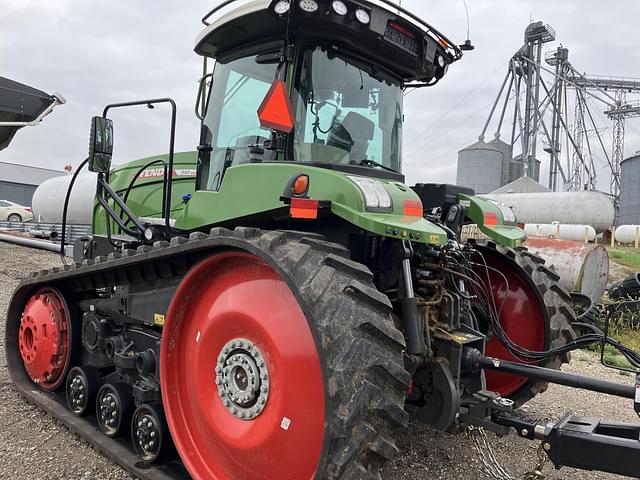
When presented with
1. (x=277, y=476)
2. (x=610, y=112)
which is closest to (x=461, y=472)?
(x=277, y=476)

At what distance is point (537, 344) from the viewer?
14.0 ft

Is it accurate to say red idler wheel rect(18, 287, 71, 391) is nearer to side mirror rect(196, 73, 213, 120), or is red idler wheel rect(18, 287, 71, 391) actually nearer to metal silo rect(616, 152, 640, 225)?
side mirror rect(196, 73, 213, 120)

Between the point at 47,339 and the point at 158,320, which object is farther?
the point at 47,339

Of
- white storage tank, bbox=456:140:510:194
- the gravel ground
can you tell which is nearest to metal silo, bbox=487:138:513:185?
white storage tank, bbox=456:140:510:194

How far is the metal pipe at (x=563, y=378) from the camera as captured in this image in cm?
283

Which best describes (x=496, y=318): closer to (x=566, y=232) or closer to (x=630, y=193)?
(x=566, y=232)

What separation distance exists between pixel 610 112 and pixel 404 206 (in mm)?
65916

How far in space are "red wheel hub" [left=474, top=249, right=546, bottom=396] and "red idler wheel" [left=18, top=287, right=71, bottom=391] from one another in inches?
143

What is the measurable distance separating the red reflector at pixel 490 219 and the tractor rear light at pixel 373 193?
1.50 meters

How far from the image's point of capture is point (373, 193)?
9.02ft

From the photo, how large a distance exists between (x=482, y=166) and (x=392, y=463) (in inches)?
1343

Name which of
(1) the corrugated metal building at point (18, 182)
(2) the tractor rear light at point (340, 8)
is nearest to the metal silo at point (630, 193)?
(2) the tractor rear light at point (340, 8)

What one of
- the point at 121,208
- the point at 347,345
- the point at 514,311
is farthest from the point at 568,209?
the point at 347,345

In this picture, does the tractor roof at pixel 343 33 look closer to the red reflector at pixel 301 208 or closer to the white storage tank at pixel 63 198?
the red reflector at pixel 301 208
